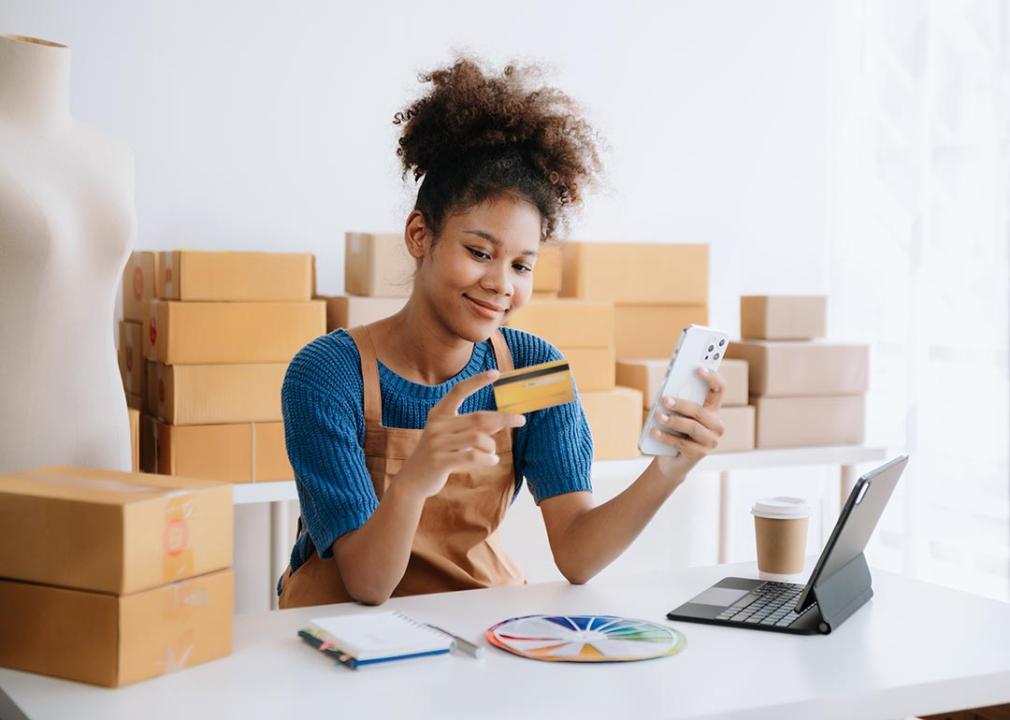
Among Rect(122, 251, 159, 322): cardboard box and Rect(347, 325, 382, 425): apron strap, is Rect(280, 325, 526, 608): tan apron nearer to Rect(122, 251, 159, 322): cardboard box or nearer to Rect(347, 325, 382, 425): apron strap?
Rect(347, 325, 382, 425): apron strap

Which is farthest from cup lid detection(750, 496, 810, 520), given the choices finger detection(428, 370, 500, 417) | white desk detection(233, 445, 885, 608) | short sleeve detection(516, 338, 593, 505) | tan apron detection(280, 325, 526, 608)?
white desk detection(233, 445, 885, 608)

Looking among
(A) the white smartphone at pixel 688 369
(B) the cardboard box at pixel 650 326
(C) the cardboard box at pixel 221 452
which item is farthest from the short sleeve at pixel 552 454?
(B) the cardboard box at pixel 650 326

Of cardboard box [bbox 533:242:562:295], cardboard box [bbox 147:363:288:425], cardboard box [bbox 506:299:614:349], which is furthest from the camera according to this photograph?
cardboard box [bbox 533:242:562:295]

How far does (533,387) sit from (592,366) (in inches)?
55.0

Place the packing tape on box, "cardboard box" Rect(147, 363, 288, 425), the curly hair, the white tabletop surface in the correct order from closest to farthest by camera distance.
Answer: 1. the white tabletop surface
2. the packing tape on box
3. the curly hair
4. "cardboard box" Rect(147, 363, 288, 425)

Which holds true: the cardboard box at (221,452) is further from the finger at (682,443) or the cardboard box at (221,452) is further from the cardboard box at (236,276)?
the finger at (682,443)

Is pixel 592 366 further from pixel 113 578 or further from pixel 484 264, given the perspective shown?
pixel 113 578

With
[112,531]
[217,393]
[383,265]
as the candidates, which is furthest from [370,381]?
[383,265]

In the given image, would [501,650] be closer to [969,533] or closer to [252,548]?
[252,548]

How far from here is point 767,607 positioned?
152 cm

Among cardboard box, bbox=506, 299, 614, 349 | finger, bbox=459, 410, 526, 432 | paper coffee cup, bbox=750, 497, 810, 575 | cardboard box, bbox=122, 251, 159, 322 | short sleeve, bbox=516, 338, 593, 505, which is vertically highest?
cardboard box, bbox=122, 251, 159, 322

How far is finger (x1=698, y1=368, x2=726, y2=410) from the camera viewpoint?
1534 mm

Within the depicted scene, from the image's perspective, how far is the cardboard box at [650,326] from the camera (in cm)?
306

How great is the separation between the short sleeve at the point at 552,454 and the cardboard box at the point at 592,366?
92 centimetres
